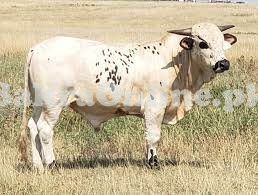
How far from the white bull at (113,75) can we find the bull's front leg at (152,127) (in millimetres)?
13

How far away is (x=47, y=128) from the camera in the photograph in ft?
23.7

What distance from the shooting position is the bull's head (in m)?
6.96

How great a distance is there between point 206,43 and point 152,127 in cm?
135

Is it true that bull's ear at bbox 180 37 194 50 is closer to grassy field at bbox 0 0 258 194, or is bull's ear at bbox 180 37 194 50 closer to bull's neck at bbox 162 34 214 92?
bull's neck at bbox 162 34 214 92

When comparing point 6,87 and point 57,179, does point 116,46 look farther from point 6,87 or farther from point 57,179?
point 6,87

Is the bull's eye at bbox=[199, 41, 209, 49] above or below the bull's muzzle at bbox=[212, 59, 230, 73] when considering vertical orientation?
above

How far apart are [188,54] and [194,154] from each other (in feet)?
5.45

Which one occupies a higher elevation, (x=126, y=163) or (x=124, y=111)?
(x=124, y=111)

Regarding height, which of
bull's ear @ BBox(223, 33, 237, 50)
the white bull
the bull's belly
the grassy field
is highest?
bull's ear @ BBox(223, 33, 237, 50)

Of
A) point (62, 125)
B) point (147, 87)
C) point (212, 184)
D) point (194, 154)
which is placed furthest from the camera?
point (62, 125)

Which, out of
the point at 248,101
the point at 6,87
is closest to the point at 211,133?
the point at 248,101

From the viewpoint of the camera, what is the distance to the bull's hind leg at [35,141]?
732 cm

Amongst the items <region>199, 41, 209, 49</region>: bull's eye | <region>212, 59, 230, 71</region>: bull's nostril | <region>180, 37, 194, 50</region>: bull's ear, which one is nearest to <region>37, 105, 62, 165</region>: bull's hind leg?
→ <region>180, 37, 194, 50</region>: bull's ear

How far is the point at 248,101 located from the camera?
9852 millimetres
